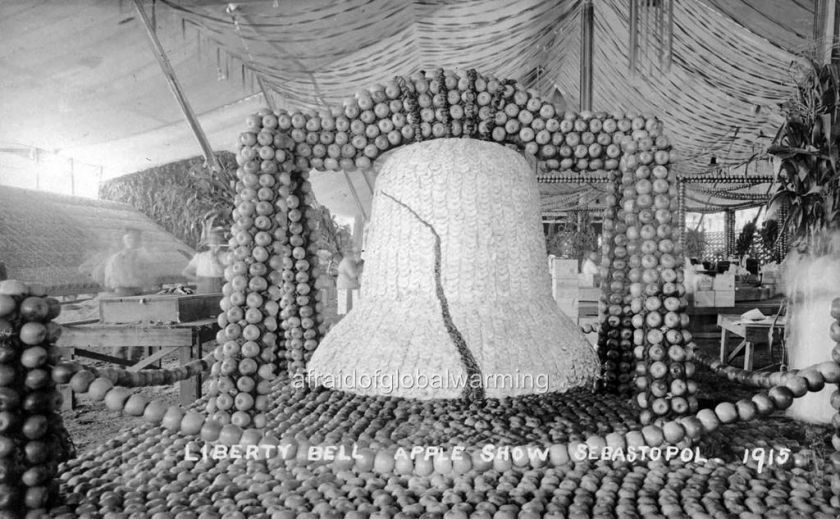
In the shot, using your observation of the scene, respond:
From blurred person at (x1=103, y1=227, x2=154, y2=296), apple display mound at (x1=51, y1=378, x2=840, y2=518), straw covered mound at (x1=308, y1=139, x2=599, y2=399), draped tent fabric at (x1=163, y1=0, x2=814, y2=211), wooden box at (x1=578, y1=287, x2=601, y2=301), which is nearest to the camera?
apple display mound at (x1=51, y1=378, x2=840, y2=518)

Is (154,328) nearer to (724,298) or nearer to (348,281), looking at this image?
(348,281)

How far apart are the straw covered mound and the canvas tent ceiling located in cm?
213

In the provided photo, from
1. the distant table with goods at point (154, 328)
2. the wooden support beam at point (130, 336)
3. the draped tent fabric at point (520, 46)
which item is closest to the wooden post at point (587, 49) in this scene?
the draped tent fabric at point (520, 46)

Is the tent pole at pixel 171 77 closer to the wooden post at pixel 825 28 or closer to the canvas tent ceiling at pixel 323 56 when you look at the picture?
the canvas tent ceiling at pixel 323 56

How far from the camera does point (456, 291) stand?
2018mm

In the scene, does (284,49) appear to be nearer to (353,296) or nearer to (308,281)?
(308,281)

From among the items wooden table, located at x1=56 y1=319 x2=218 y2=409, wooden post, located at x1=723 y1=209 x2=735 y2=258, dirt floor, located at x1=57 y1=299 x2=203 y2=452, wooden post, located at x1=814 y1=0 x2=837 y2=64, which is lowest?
dirt floor, located at x1=57 y1=299 x2=203 y2=452

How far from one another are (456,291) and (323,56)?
3045 millimetres

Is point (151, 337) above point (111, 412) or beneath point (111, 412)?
above

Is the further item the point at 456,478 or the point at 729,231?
the point at 729,231

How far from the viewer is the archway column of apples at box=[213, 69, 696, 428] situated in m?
2.04

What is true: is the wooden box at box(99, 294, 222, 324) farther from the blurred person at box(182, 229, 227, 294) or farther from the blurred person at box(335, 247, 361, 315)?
the blurred person at box(335, 247, 361, 315)

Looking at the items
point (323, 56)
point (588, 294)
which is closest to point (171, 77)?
point (323, 56)

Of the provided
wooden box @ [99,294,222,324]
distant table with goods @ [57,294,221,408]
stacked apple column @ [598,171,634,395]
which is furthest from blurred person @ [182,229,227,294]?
stacked apple column @ [598,171,634,395]
